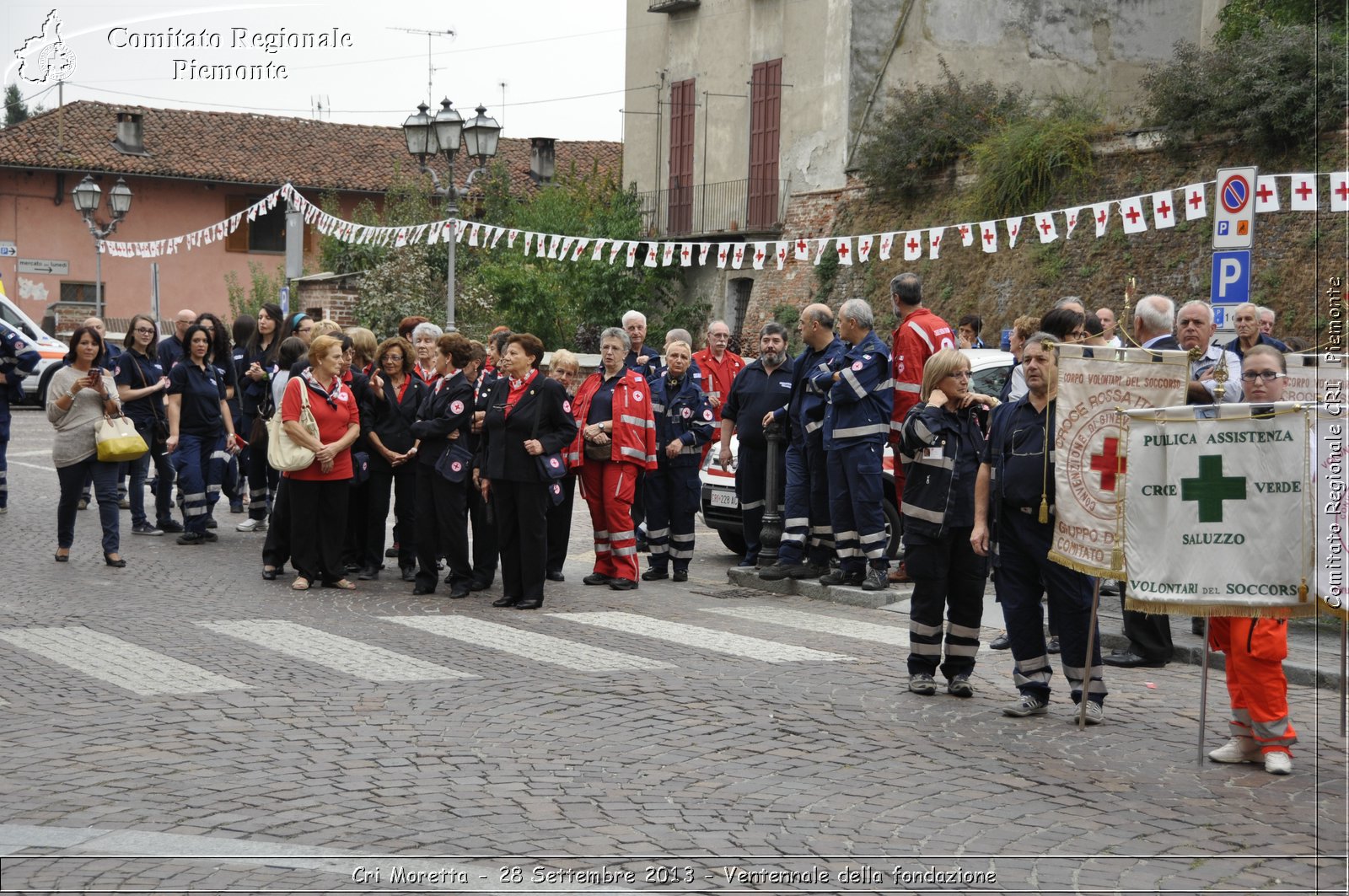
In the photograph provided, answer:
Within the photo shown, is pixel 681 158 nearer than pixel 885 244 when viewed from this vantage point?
No

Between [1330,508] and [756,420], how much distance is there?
21.6ft

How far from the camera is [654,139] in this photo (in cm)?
3662

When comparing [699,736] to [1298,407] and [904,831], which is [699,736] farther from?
[1298,407]

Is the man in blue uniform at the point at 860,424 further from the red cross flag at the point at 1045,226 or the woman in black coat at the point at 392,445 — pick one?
the red cross flag at the point at 1045,226

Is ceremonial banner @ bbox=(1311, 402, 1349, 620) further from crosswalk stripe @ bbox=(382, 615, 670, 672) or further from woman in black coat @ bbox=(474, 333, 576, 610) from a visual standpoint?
woman in black coat @ bbox=(474, 333, 576, 610)

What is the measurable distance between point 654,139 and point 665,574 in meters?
25.0

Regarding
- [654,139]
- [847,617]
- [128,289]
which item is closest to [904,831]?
[847,617]

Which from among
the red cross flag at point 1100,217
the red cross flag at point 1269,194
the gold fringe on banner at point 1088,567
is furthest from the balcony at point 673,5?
the gold fringe on banner at point 1088,567

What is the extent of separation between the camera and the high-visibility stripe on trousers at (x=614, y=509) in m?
12.2

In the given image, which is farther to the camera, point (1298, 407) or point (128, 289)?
point (128, 289)

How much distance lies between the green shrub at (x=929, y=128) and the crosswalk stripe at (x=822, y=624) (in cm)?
1816

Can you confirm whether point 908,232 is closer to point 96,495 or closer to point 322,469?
point 322,469

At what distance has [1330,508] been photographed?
21.8 ft

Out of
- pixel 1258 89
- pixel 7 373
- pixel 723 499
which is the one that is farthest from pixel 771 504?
pixel 1258 89
